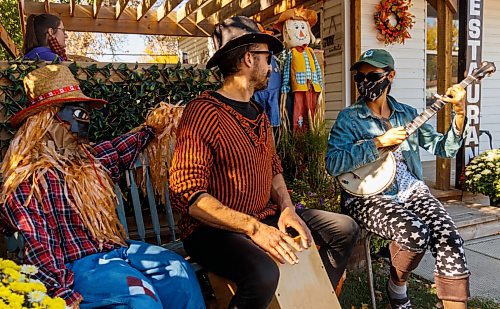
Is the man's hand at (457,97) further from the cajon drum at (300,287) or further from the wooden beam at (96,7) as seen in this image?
the wooden beam at (96,7)

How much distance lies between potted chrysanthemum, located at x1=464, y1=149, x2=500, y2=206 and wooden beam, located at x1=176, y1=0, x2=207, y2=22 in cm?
411

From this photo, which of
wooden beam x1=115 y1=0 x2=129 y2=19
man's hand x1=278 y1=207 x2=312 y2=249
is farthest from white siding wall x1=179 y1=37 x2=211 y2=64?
man's hand x1=278 y1=207 x2=312 y2=249

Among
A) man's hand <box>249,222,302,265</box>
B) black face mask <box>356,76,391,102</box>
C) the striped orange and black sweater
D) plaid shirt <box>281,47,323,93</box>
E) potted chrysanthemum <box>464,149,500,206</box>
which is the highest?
plaid shirt <box>281,47,323,93</box>

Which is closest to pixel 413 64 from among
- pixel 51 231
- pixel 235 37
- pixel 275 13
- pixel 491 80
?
pixel 491 80

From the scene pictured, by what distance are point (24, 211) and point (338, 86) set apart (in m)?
5.02

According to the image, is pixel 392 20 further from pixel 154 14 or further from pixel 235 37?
pixel 235 37

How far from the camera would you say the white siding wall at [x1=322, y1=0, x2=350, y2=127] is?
588 centimetres

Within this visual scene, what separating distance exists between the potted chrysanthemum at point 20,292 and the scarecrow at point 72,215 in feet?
0.89

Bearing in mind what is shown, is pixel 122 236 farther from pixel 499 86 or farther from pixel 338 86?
pixel 499 86

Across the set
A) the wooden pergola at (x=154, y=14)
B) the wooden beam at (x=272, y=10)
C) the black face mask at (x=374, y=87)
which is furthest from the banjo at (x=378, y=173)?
the wooden beam at (x=272, y=10)

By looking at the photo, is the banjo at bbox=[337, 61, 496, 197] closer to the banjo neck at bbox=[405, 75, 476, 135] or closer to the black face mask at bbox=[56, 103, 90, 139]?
the banjo neck at bbox=[405, 75, 476, 135]

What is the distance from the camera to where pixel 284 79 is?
156 inches

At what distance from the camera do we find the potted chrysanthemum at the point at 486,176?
455cm

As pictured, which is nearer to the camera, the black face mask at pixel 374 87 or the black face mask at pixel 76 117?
the black face mask at pixel 76 117
